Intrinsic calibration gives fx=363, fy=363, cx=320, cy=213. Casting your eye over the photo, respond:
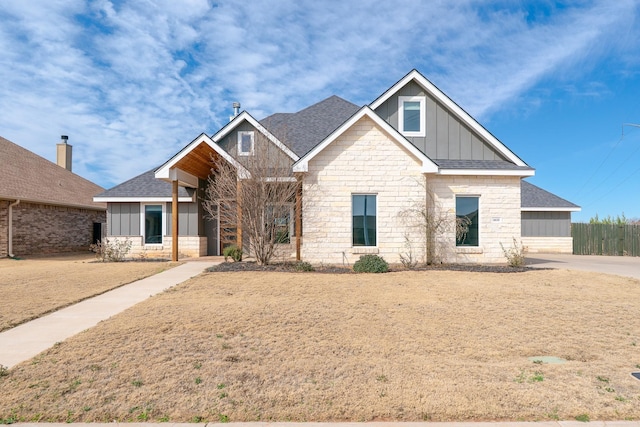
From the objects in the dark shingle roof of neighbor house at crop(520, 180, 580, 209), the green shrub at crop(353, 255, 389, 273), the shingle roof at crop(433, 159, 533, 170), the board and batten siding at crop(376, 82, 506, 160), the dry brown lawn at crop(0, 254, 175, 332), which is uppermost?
the board and batten siding at crop(376, 82, 506, 160)

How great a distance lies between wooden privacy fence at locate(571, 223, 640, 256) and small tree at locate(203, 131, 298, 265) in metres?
20.1

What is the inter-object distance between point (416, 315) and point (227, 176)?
877 cm

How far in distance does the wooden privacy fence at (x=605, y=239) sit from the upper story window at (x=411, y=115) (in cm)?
1505

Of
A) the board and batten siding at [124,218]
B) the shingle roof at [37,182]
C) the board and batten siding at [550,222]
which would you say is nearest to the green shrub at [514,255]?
the board and batten siding at [550,222]

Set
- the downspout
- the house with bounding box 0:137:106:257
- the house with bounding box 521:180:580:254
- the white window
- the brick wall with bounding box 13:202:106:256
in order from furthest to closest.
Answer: the house with bounding box 521:180:580:254
the brick wall with bounding box 13:202:106:256
the house with bounding box 0:137:106:257
the downspout
the white window

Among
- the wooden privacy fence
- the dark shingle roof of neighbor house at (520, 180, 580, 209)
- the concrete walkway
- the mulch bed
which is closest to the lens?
the concrete walkway

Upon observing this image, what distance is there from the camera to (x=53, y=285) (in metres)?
9.91

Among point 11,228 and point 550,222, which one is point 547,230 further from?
point 11,228

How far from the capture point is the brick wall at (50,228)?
18.7 meters

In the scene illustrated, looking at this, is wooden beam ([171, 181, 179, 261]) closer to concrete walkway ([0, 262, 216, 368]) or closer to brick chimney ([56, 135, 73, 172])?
concrete walkway ([0, 262, 216, 368])

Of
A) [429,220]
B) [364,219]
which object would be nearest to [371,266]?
[364,219]

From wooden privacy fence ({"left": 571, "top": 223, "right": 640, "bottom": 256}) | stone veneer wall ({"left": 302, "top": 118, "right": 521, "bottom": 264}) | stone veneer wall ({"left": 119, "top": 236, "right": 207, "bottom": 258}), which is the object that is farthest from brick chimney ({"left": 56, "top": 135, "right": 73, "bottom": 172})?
wooden privacy fence ({"left": 571, "top": 223, "right": 640, "bottom": 256})

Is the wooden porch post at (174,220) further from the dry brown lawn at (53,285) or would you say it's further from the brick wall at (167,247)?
the brick wall at (167,247)

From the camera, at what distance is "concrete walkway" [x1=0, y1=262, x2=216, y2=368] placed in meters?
4.98
